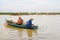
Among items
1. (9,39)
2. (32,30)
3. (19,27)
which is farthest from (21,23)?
(9,39)

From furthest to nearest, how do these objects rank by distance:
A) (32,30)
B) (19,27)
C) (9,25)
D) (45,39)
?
1. (9,25)
2. (19,27)
3. (32,30)
4. (45,39)

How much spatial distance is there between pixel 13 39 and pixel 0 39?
788 millimetres

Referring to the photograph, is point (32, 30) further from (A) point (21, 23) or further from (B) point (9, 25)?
(B) point (9, 25)

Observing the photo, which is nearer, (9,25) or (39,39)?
(39,39)

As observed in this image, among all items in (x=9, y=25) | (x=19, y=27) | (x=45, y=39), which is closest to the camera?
(x=45, y=39)

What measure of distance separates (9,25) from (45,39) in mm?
9552

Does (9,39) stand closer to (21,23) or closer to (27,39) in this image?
(27,39)

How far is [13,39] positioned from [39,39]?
1591 mm

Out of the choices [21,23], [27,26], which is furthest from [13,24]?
[27,26]

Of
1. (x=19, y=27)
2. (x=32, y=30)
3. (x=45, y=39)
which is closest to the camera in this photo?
(x=45, y=39)

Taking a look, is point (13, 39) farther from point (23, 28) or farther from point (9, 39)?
point (23, 28)

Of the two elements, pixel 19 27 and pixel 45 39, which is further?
pixel 19 27

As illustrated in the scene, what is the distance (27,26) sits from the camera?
18.5 m

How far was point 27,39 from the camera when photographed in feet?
42.5
